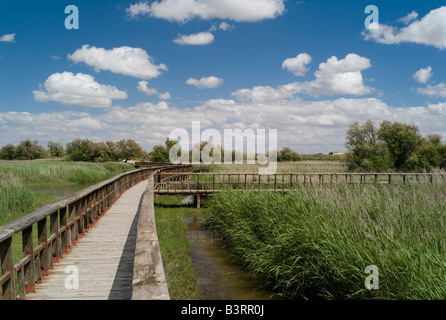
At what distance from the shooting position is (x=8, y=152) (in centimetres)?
9950

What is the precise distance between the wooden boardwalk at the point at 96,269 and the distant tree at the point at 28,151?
10599 cm

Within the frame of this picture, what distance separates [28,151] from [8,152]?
19.5ft

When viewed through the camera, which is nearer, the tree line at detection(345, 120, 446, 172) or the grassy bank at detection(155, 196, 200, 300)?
the grassy bank at detection(155, 196, 200, 300)

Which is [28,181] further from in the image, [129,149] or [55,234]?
[129,149]

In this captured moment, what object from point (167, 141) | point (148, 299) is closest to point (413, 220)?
point (148, 299)

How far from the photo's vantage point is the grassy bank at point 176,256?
7543 mm

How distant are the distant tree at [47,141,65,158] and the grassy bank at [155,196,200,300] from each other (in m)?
126

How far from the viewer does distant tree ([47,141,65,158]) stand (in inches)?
5074

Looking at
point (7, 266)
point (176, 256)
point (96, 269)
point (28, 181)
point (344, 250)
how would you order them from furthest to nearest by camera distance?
point (28, 181) < point (176, 256) < point (344, 250) < point (96, 269) < point (7, 266)

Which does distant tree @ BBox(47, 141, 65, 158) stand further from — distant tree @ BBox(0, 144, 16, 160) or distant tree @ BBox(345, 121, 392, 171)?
distant tree @ BBox(345, 121, 392, 171)

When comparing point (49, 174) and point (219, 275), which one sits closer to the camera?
point (219, 275)

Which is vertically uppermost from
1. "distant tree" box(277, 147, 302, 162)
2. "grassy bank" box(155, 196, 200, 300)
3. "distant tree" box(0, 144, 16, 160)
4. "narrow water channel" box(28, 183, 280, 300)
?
"distant tree" box(0, 144, 16, 160)

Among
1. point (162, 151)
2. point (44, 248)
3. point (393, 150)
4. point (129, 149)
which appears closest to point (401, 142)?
point (393, 150)

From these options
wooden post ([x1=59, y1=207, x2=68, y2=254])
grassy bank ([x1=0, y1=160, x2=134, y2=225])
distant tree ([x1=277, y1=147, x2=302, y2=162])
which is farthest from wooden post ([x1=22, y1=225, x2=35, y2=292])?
distant tree ([x1=277, y1=147, x2=302, y2=162])
